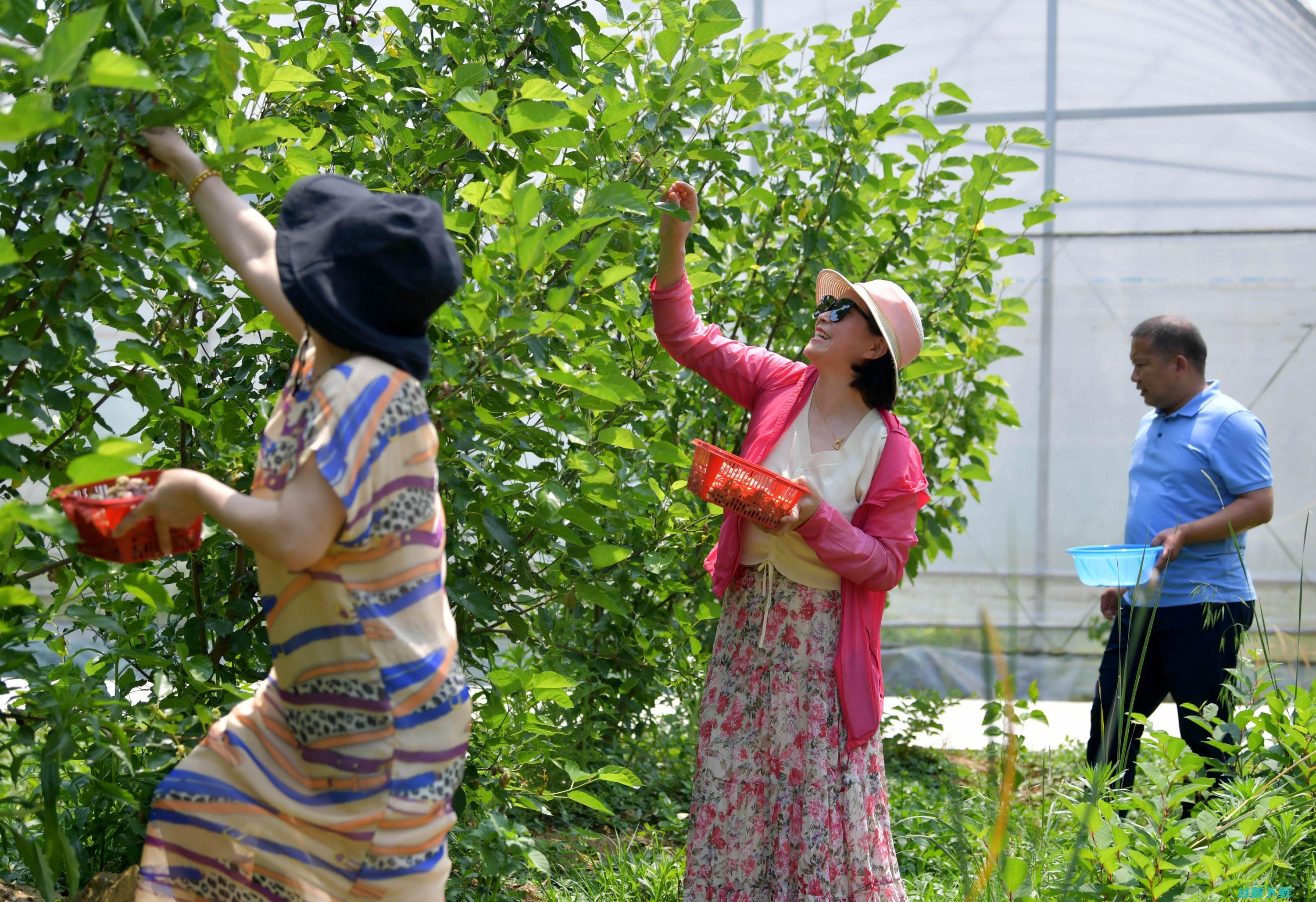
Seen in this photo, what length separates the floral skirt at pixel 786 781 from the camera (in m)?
2.33

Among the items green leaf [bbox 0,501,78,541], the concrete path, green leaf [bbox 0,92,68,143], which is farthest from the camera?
the concrete path

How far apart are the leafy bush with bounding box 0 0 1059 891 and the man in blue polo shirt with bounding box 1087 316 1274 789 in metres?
0.66

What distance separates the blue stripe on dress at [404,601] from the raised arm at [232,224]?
393 millimetres

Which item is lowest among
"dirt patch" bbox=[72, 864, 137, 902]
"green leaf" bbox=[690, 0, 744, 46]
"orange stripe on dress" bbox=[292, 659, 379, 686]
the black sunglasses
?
"dirt patch" bbox=[72, 864, 137, 902]

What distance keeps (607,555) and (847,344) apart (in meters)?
0.71

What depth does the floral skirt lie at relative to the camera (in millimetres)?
2326

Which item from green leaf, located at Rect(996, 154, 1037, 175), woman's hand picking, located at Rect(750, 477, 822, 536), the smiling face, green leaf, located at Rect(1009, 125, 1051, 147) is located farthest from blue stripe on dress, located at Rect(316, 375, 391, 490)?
green leaf, located at Rect(1009, 125, 1051, 147)

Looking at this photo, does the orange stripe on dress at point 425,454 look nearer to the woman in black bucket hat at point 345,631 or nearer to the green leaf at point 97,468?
the woman in black bucket hat at point 345,631

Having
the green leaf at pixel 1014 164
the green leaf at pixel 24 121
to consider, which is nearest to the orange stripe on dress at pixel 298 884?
the green leaf at pixel 24 121

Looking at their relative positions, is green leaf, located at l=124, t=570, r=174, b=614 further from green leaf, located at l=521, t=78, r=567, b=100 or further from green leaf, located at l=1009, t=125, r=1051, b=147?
green leaf, located at l=1009, t=125, r=1051, b=147

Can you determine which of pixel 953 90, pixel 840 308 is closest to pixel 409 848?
pixel 840 308

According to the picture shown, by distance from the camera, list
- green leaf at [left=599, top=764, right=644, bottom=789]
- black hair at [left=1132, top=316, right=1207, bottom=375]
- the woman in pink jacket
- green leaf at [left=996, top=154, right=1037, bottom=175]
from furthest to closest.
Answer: black hair at [left=1132, top=316, right=1207, bottom=375], green leaf at [left=996, top=154, right=1037, bottom=175], the woman in pink jacket, green leaf at [left=599, top=764, right=644, bottom=789]

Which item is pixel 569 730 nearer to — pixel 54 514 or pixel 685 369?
pixel 685 369

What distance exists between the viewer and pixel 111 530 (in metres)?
1.32
